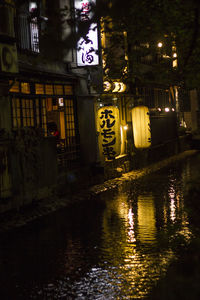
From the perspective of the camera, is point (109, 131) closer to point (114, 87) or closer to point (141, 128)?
point (114, 87)

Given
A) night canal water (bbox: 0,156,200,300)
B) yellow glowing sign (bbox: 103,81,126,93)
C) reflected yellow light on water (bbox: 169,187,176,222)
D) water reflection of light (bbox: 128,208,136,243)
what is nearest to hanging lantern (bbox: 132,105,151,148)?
yellow glowing sign (bbox: 103,81,126,93)

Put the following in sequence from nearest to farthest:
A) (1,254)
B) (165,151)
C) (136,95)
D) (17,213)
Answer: (1,254), (17,213), (136,95), (165,151)

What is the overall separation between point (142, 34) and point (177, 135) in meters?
30.1

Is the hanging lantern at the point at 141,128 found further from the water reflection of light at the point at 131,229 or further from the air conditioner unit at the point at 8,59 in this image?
the air conditioner unit at the point at 8,59

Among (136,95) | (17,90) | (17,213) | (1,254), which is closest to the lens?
(1,254)

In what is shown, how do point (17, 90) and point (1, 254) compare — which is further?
point (17, 90)

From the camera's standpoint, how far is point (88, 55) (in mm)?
19391

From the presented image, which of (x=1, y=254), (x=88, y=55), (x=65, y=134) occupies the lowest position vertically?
(x=1, y=254)

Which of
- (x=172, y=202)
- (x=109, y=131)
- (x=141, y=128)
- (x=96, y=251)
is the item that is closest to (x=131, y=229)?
(x=96, y=251)

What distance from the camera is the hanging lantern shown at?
79.8 feet

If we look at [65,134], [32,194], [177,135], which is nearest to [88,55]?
[65,134]

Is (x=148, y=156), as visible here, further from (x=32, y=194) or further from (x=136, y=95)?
(x=32, y=194)

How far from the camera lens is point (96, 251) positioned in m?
9.43

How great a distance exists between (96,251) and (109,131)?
1161cm
